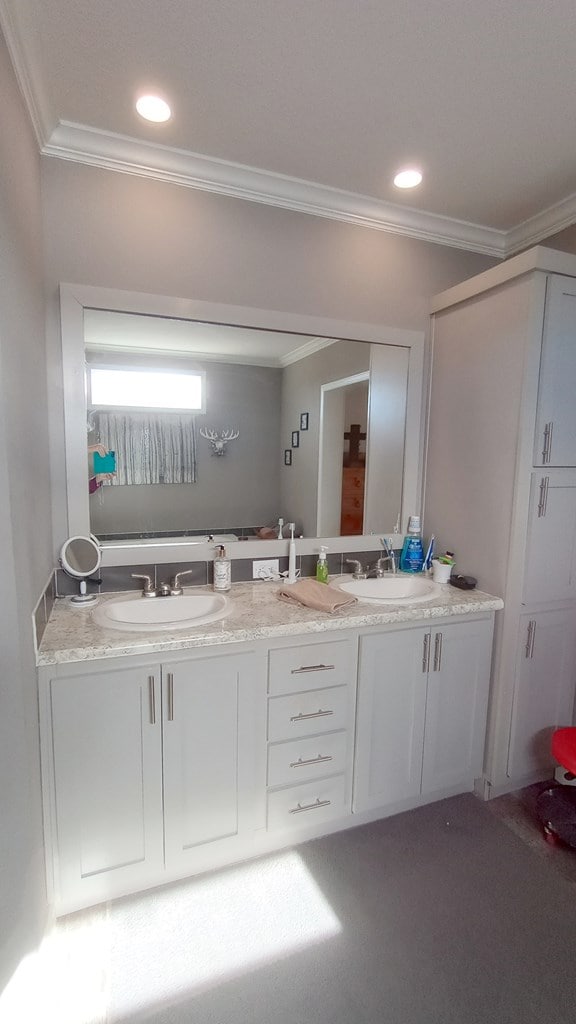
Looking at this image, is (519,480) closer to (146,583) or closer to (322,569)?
(322,569)

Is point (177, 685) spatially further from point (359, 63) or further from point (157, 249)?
point (359, 63)

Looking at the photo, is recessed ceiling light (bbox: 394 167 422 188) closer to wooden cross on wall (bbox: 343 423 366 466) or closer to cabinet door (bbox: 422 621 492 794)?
wooden cross on wall (bbox: 343 423 366 466)

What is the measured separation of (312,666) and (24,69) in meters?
2.01

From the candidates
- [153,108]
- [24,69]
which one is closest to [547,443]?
[153,108]

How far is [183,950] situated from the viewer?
1347 millimetres

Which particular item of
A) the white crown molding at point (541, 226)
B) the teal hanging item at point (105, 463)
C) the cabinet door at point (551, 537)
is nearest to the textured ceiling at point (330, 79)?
the white crown molding at point (541, 226)

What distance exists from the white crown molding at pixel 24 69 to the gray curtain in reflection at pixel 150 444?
94 centimetres

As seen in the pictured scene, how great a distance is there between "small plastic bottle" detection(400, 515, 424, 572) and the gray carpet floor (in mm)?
1082

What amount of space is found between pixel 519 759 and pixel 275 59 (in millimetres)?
2671

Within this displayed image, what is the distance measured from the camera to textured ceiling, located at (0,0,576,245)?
3.90ft

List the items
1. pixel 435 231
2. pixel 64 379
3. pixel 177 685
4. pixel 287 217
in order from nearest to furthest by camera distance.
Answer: pixel 177 685
pixel 64 379
pixel 287 217
pixel 435 231

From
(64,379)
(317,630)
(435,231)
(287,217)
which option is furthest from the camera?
(435,231)

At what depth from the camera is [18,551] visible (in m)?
1.15

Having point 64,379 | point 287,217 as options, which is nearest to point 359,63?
point 287,217
